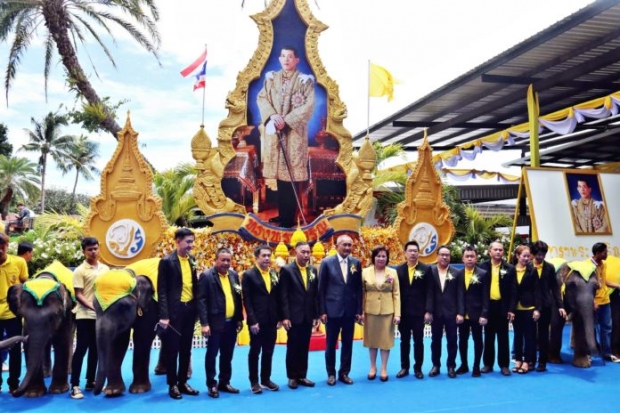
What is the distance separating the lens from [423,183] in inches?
418

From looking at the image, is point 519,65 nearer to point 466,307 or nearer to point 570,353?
point 570,353

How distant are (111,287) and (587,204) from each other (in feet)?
27.8

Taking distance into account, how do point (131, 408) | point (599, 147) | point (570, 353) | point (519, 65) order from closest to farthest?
1. point (131, 408)
2. point (570, 353)
3. point (519, 65)
4. point (599, 147)

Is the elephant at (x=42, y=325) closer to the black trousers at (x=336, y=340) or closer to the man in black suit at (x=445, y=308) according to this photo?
the black trousers at (x=336, y=340)

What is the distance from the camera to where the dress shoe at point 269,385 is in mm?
5194

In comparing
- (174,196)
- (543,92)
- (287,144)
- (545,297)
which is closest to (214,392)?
(545,297)

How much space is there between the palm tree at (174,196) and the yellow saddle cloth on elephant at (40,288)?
7.13 meters

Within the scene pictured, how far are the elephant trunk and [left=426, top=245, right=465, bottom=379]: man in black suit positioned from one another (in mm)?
3638

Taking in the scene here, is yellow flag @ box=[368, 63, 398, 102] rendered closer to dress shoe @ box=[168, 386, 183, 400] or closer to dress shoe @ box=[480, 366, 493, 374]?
dress shoe @ box=[480, 366, 493, 374]

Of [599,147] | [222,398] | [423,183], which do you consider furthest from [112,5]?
[599,147]

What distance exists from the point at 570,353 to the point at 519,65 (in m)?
6.89

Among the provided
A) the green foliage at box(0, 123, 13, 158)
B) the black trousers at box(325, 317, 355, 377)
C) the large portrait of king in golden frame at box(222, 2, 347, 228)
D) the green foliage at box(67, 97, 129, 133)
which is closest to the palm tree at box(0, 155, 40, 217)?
the green foliage at box(0, 123, 13, 158)

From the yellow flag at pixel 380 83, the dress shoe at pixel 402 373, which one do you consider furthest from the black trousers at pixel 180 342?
the yellow flag at pixel 380 83

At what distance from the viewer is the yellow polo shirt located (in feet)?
16.5
